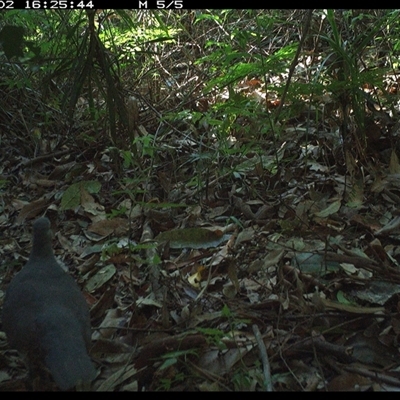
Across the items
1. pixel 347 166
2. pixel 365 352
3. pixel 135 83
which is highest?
pixel 135 83

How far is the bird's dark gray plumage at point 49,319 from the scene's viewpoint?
6.62 feet

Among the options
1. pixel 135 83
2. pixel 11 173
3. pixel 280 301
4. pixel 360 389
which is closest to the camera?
pixel 360 389

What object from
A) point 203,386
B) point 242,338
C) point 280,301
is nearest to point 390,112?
point 280,301

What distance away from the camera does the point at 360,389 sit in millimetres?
2188

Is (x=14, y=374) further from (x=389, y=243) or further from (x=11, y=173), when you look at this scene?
(x=11, y=173)

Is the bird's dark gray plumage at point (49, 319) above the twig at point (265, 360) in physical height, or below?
above

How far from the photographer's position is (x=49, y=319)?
2.18 m

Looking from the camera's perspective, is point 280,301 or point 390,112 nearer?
point 280,301

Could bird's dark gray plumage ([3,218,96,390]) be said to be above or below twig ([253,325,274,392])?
above

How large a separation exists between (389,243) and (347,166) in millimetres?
689

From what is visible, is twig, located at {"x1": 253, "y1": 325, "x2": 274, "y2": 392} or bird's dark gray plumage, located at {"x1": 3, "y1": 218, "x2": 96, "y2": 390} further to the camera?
twig, located at {"x1": 253, "y1": 325, "x2": 274, "y2": 392}

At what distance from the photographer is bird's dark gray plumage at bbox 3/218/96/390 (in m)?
2.02

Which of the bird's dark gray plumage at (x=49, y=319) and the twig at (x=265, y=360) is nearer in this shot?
the bird's dark gray plumage at (x=49, y=319)

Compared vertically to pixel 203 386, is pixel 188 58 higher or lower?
higher
